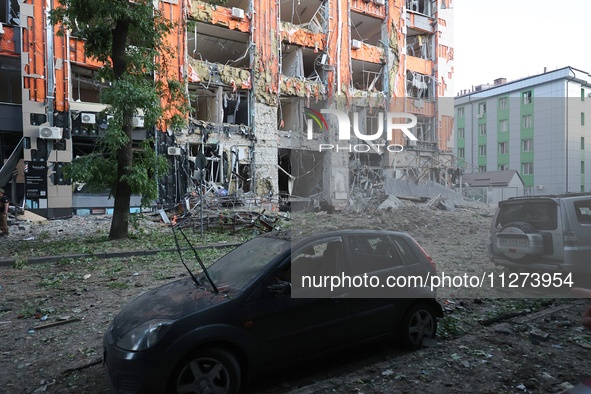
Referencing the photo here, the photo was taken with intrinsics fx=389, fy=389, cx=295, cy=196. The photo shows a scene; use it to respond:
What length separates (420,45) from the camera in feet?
95.0

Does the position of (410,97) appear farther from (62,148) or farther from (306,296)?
(306,296)

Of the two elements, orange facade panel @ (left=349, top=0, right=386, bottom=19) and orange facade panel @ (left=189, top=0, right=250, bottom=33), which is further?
orange facade panel @ (left=349, top=0, right=386, bottom=19)

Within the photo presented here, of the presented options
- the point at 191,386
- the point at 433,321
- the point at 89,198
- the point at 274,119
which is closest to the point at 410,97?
the point at 274,119

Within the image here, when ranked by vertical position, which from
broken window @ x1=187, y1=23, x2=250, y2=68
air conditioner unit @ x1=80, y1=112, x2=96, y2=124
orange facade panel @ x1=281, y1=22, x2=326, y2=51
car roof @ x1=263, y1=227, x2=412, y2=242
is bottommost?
car roof @ x1=263, y1=227, x2=412, y2=242

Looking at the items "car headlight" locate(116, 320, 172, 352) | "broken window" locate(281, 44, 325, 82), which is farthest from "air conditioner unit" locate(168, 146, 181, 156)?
"car headlight" locate(116, 320, 172, 352)

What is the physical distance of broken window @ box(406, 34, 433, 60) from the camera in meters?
29.0

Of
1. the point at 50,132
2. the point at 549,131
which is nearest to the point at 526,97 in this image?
the point at 549,131

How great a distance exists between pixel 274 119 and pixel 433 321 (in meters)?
19.1

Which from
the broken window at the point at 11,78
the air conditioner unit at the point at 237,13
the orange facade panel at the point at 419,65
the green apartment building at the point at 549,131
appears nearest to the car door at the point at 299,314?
the green apartment building at the point at 549,131

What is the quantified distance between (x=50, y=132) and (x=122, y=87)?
7509 millimetres

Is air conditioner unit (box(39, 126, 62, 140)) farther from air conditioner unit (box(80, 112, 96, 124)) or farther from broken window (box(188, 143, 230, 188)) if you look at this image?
broken window (box(188, 143, 230, 188))

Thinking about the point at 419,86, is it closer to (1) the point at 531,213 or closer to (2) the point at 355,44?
(2) the point at 355,44

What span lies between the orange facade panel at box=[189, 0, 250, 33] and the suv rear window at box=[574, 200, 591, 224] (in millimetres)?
19398

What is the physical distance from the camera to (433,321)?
4.67 metres
